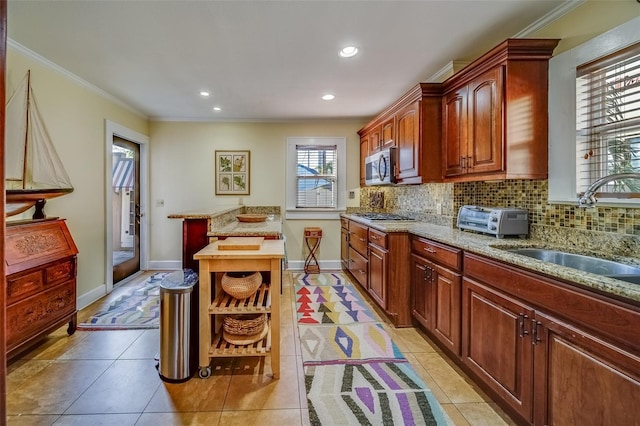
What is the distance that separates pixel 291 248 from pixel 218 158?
1.89 metres

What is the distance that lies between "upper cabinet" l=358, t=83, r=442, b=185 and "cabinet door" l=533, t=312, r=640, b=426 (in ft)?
5.78

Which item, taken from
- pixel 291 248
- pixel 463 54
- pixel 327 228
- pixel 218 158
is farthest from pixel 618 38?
pixel 218 158

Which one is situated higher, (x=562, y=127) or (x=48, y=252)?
(x=562, y=127)

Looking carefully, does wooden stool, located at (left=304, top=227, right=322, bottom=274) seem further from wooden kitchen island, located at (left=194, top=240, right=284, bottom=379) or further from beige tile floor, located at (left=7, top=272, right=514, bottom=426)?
wooden kitchen island, located at (left=194, top=240, right=284, bottom=379)

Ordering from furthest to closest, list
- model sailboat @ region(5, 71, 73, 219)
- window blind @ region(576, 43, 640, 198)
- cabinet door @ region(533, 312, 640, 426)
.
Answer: model sailboat @ region(5, 71, 73, 219) < window blind @ region(576, 43, 640, 198) < cabinet door @ region(533, 312, 640, 426)

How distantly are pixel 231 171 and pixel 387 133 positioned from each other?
257 centimetres

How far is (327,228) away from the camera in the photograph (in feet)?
16.2

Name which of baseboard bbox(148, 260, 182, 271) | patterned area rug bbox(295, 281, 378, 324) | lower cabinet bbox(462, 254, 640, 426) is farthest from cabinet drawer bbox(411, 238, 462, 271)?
baseboard bbox(148, 260, 182, 271)

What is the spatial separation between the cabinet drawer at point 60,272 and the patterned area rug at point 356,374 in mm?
2050

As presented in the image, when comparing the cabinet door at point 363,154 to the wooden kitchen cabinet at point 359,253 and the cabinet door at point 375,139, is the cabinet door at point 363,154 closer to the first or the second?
the cabinet door at point 375,139

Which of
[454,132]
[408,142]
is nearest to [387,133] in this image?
[408,142]

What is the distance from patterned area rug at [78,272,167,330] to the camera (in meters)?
2.80

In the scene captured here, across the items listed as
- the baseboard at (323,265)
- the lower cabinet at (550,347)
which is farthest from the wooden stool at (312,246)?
the lower cabinet at (550,347)

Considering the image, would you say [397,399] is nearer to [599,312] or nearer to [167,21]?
[599,312]
